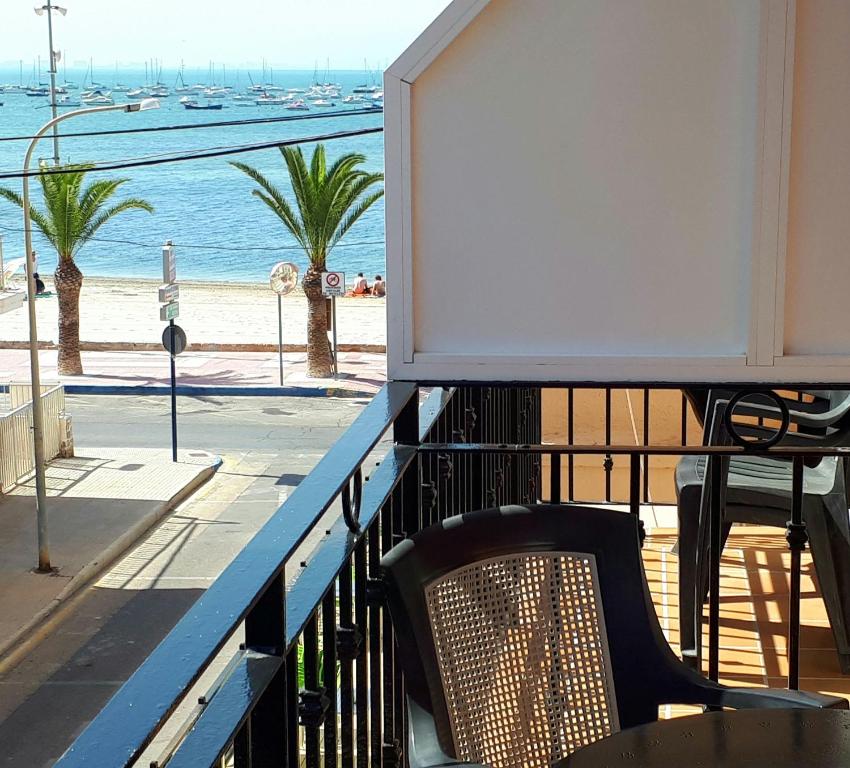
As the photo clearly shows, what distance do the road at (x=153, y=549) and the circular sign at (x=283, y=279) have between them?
7.34ft

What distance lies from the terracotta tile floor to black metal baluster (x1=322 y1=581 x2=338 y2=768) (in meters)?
1.35

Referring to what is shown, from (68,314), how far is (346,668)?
2197 centimetres

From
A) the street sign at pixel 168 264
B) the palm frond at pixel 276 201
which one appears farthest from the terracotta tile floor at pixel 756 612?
the street sign at pixel 168 264

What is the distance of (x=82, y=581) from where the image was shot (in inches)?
501

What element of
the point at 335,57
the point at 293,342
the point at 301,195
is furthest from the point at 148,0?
the point at 301,195

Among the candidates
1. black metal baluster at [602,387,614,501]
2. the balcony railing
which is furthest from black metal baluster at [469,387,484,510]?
black metal baluster at [602,387,614,501]

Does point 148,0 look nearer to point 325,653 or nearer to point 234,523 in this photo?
point 234,523

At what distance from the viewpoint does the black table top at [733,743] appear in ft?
3.56

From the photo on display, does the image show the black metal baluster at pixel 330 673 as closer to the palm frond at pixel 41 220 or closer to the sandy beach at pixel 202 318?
the palm frond at pixel 41 220

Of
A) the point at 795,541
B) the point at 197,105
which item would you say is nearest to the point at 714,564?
the point at 795,541

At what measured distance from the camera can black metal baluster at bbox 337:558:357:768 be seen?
126cm

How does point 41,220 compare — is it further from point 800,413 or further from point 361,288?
point 800,413

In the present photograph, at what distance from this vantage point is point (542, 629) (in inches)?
55.3

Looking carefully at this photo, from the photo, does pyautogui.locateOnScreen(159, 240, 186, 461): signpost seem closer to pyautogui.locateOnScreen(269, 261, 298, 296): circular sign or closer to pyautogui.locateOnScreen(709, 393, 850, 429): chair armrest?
pyautogui.locateOnScreen(269, 261, 298, 296): circular sign
